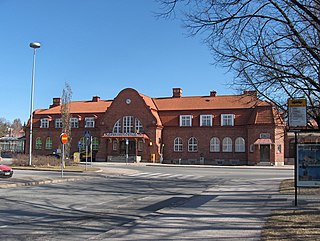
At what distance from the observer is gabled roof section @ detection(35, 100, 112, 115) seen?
6257cm

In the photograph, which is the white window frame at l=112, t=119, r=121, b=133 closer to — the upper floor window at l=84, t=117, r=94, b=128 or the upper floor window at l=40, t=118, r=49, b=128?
the upper floor window at l=84, t=117, r=94, b=128

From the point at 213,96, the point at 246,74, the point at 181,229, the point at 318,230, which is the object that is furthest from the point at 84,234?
the point at 213,96

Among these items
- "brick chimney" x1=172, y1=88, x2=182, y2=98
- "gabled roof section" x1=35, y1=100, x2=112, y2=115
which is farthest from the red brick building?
"gabled roof section" x1=35, y1=100, x2=112, y2=115

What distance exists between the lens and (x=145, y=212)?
11656 millimetres

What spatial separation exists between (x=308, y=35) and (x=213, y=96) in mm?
44416

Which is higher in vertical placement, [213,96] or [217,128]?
[213,96]

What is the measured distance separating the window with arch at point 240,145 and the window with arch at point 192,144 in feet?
18.6

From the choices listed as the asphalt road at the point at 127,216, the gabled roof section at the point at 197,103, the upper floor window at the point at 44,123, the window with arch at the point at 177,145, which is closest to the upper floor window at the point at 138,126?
the gabled roof section at the point at 197,103

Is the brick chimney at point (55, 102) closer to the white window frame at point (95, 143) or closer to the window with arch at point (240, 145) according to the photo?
the white window frame at point (95, 143)

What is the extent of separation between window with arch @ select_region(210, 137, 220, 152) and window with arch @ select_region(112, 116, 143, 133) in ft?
33.9

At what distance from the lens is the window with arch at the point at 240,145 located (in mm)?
51812

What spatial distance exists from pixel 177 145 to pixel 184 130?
2.44 m

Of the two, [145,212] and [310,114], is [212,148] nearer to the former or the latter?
[310,114]

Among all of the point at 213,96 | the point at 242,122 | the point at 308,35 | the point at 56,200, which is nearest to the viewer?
the point at 56,200
